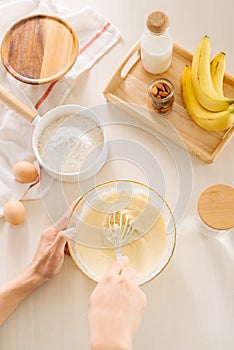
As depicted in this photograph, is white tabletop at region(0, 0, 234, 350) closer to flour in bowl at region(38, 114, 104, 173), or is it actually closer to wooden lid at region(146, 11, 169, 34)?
flour in bowl at region(38, 114, 104, 173)

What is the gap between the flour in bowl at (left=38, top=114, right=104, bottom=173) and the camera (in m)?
1.23

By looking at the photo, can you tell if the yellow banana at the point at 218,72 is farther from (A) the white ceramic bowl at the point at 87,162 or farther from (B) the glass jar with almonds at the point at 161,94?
(A) the white ceramic bowl at the point at 87,162

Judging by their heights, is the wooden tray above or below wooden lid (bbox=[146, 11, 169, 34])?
below

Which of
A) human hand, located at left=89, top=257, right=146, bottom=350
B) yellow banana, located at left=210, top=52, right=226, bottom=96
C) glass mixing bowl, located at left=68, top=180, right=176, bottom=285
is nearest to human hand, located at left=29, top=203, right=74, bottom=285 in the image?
glass mixing bowl, located at left=68, top=180, right=176, bottom=285

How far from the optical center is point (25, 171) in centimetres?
123

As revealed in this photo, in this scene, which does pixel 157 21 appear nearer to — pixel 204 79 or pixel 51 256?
pixel 204 79

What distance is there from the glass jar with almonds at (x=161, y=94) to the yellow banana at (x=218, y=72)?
0.09m

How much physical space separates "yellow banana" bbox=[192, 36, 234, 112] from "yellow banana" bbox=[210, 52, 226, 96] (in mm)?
19

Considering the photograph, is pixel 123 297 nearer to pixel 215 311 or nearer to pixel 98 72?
pixel 215 311

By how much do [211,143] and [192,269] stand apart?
26 cm

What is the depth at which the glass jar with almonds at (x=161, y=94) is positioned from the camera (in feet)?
3.97

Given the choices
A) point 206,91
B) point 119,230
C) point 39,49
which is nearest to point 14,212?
point 119,230

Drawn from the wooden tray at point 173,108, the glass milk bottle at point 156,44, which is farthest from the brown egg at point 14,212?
the glass milk bottle at point 156,44

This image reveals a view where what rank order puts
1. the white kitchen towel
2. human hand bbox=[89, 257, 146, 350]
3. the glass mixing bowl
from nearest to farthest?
human hand bbox=[89, 257, 146, 350] → the glass mixing bowl → the white kitchen towel
